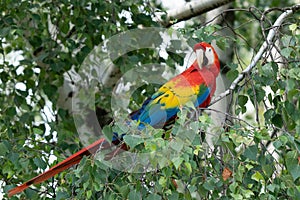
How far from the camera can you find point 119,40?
3.06 metres

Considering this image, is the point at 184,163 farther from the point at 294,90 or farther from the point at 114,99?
the point at 114,99

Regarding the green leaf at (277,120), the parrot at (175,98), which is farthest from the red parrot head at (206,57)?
the green leaf at (277,120)

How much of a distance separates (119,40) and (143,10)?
0.23m

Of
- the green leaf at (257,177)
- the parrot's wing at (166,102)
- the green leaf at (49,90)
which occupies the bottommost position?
the green leaf at (49,90)

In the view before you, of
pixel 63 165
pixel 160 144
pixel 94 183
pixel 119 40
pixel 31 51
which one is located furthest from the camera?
pixel 31 51

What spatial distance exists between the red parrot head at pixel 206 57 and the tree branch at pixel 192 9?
0.87 metres

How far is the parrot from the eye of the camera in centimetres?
226

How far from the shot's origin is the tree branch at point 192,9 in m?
3.40

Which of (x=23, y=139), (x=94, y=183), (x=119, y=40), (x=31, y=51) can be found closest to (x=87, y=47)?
(x=119, y=40)

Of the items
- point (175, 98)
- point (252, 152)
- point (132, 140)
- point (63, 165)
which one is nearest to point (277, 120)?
point (252, 152)

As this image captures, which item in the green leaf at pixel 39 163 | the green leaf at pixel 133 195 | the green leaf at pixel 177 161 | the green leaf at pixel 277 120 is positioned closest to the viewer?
the green leaf at pixel 177 161

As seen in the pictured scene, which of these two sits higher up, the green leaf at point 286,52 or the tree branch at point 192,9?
the green leaf at point 286,52

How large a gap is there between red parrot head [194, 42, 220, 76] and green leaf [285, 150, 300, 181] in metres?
0.62

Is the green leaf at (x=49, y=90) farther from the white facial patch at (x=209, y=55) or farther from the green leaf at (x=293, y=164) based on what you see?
the green leaf at (x=293, y=164)
